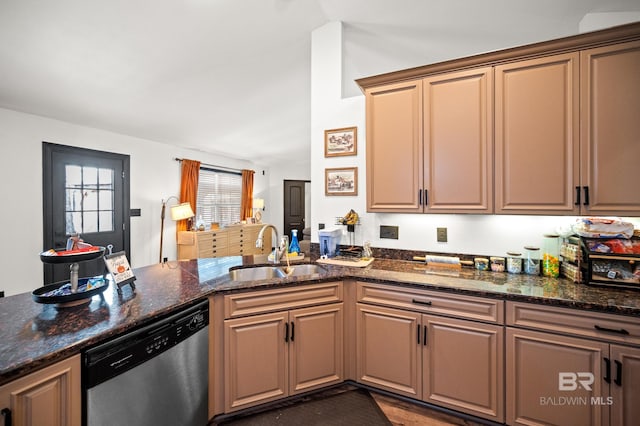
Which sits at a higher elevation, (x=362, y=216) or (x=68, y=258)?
(x=362, y=216)

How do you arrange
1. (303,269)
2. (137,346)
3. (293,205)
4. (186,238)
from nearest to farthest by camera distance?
(137,346), (303,269), (186,238), (293,205)

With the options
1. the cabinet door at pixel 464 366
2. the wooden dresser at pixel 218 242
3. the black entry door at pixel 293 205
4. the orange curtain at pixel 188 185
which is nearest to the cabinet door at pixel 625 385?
the cabinet door at pixel 464 366

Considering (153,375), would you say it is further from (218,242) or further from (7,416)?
(218,242)

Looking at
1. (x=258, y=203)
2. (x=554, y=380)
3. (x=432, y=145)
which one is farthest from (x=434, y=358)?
(x=258, y=203)

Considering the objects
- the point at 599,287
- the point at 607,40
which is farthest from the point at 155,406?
the point at 607,40

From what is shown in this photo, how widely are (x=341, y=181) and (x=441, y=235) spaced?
3.33 ft

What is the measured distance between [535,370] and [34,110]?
5.20 m

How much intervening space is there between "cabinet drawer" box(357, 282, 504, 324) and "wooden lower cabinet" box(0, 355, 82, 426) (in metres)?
1.55

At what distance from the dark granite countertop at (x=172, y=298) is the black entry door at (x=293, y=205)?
5.48 m

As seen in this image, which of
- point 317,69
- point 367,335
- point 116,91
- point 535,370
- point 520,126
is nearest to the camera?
point 535,370

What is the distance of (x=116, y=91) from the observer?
3.03 meters

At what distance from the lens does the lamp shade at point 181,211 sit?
4887 mm

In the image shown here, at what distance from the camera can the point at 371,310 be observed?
1.95 metres

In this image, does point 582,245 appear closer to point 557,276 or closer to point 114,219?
point 557,276
